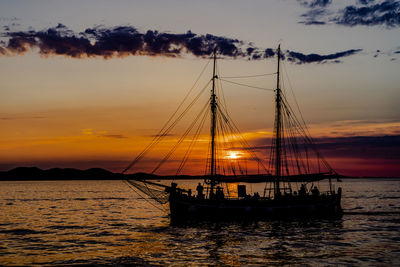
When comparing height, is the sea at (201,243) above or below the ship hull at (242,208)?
below

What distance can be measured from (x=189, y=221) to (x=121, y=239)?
17.1m

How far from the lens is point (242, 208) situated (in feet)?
204

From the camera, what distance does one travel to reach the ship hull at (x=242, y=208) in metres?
60.4

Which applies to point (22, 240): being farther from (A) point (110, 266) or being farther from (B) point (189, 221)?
(B) point (189, 221)

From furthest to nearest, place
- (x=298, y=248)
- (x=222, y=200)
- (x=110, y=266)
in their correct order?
1. (x=222, y=200)
2. (x=298, y=248)
3. (x=110, y=266)

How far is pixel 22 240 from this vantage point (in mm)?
47781

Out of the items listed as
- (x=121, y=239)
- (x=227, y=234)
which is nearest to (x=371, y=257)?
(x=227, y=234)

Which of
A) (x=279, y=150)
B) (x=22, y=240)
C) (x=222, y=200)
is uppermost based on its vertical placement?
(x=279, y=150)

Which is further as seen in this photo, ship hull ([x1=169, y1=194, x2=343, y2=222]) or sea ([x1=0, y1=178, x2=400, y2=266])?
ship hull ([x1=169, y1=194, x2=343, y2=222])

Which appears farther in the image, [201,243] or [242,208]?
[242,208]

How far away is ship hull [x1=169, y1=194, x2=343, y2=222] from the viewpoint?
6038 cm

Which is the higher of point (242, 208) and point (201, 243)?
point (242, 208)

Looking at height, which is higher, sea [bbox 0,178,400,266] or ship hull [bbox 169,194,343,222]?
ship hull [bbox 169,194,343,222]

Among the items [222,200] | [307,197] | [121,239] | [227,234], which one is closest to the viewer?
[121,239]
